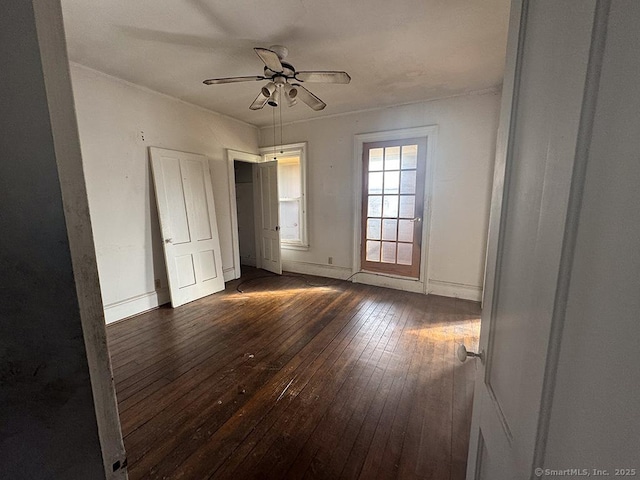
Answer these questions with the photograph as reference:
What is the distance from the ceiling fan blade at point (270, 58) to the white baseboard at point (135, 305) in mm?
2865

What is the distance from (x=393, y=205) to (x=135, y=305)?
11.6 ft

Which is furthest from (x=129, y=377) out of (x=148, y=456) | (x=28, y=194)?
(x=28, y=194)

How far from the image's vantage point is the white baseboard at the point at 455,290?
341 centimetres

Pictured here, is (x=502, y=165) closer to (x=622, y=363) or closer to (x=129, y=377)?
(x=622, y=363)

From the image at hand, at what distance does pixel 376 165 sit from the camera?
3.84 m

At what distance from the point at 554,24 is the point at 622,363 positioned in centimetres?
58

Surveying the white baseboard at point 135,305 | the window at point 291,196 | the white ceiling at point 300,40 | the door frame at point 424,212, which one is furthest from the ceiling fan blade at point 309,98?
the white baseboard at point 135,305

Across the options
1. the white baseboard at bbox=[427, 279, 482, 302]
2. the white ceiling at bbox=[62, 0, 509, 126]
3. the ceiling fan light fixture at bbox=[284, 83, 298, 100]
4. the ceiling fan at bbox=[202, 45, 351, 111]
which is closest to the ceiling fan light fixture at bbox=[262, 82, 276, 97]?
the ceiling fan at bbox=[202, 45, 351, 111]

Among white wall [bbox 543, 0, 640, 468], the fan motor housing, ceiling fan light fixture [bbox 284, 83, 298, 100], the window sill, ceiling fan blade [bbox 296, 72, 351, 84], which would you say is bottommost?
the window sill

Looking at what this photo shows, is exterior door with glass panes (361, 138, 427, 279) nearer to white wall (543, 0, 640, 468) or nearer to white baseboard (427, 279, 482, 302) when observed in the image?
white baseboard (427, 279, 482, 302)

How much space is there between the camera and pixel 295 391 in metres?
1.83

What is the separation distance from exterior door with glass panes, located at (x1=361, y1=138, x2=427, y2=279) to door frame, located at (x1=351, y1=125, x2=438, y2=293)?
0.06 m

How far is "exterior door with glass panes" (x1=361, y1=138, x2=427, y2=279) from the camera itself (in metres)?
3.61

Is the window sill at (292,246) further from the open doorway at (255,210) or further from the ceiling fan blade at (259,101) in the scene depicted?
the ceiling fan blade at (259,101)
